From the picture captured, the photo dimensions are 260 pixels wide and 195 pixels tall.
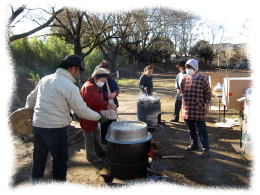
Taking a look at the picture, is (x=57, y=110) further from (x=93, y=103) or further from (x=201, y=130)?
(x=201, y=130)

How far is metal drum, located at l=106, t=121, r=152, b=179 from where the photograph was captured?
320 cm

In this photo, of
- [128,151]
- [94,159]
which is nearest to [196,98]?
[128,151]

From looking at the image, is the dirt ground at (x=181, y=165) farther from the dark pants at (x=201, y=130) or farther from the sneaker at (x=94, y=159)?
the dark pants at (x=201, y=130)

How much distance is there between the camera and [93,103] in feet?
13.1

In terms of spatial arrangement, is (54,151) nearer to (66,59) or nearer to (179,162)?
(66,59)

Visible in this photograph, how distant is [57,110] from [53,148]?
0.48m

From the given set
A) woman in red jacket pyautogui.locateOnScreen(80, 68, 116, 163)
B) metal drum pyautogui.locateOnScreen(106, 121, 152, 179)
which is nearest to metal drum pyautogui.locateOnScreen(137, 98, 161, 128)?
woman in red jacket pyautogui.locateOnScreen(80, 68, 116, 163)

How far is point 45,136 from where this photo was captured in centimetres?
291

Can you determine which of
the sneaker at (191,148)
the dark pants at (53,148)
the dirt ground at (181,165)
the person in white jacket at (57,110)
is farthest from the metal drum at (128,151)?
the sneaker at (191,148)

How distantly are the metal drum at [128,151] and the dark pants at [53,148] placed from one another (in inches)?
25.4

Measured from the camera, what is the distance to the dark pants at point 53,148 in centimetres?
290

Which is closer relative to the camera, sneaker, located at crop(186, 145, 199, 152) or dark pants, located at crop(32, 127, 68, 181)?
dark pants, located at crop(32, 127, 68, 181)

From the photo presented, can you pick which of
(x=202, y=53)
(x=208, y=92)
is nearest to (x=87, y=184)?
(x=208, y=92)

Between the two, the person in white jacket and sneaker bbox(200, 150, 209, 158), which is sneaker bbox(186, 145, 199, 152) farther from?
the person in white jacket
